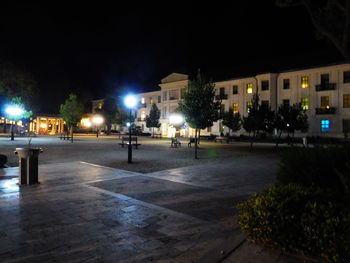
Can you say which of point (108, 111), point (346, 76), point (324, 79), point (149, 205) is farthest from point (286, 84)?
point (149, 205)

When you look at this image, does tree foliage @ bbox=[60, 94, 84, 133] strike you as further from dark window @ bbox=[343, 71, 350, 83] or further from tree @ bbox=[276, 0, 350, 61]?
tree @ bbox=[276, 0, 350, 61]

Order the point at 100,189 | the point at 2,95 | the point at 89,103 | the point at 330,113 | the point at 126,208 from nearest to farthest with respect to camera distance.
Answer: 1. the point at 126,208
2. the point at 100,189
3. the point at 2,95
4. the point at 330,113
5. the point at 89,103

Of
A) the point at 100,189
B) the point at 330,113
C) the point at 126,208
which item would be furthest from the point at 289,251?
the point at 330,113

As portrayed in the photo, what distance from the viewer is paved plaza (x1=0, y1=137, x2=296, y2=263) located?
3967 mm

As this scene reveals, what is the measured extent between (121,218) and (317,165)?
362 cm

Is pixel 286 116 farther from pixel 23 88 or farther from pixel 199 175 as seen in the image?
pixel 23 88

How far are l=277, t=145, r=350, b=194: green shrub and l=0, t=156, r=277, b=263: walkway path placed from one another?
4.56 ft

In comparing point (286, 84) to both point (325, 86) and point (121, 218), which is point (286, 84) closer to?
point (325, 86)

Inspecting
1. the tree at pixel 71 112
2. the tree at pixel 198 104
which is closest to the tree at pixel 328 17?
the tree at pixel 198 104

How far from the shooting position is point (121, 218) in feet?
17.9

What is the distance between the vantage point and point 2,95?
2245 cm

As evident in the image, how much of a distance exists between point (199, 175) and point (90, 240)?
21.4ft

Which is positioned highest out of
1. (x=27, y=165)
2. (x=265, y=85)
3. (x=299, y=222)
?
(x=265, y=85)

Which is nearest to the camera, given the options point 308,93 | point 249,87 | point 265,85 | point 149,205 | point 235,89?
point 149,205
